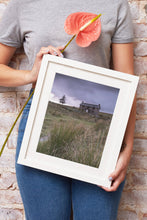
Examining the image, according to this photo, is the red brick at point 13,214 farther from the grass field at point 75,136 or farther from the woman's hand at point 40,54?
the woman's hand at point 40,54

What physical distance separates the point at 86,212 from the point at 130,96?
39 centimetres

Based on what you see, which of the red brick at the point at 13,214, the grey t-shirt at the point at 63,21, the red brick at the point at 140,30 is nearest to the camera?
the grey t-shirt at the point at 63,21

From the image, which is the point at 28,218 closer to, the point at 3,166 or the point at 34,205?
the point at 34,205

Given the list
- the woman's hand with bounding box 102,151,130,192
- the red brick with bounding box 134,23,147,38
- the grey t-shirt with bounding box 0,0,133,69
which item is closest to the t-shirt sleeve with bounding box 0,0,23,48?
the grey t-shirt with bounding box 0,0,133,69

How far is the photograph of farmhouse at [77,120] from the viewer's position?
0.59m

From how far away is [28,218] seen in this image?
29.5 inches

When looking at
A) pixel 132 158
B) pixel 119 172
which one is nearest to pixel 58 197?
pixel 119 172

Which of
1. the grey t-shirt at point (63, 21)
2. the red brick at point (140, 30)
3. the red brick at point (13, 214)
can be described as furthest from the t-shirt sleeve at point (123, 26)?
the red brick at point (13, 214)

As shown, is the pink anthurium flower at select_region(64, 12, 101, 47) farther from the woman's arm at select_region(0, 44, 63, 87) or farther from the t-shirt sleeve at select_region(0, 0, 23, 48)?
the t-shirt sleeve at select_region(0, 0, 23, 48)

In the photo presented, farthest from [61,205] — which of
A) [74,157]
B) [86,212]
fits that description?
[74,157]

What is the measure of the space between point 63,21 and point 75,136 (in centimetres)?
37

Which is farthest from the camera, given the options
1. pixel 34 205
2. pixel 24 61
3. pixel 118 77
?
pixel 24 61

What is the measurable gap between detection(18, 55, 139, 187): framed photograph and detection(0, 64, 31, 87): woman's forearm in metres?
0.16

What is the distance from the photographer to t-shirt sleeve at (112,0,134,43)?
0.70 m
